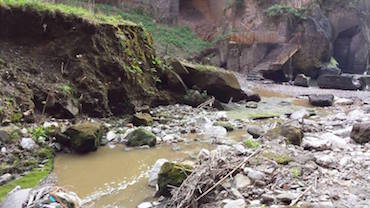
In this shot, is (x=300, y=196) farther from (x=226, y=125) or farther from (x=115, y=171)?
(x=226, y=125)

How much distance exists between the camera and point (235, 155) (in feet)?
14.2

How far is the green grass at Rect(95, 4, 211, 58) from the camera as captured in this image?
1954 cm

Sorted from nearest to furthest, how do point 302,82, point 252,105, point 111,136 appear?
point 111,136 < point 252,105 < point 302,82

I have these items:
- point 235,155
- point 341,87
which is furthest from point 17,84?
point 341,87

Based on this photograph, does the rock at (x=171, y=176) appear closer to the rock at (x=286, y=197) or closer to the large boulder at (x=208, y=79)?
the rock at (x=286, y=197)

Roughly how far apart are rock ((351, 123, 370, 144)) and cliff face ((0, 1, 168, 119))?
4428 mm

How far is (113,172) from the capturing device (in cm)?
457

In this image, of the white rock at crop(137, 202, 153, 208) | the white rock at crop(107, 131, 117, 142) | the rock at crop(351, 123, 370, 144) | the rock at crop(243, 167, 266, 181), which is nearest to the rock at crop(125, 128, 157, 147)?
the white rock at crop(107, 131, 117, 142)

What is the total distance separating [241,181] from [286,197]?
1.77 feet

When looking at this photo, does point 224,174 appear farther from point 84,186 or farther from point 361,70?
point 361,70

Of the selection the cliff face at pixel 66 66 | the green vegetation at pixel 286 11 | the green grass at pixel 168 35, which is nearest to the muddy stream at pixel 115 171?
the cliff face at pixel 66 66

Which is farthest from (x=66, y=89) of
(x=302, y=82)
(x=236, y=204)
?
(x=302, y=82)

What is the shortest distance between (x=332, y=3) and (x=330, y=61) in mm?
3343

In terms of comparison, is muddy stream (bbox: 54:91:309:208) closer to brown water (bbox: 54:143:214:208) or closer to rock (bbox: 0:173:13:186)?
brown water (bbox: 54:143:214:208)
